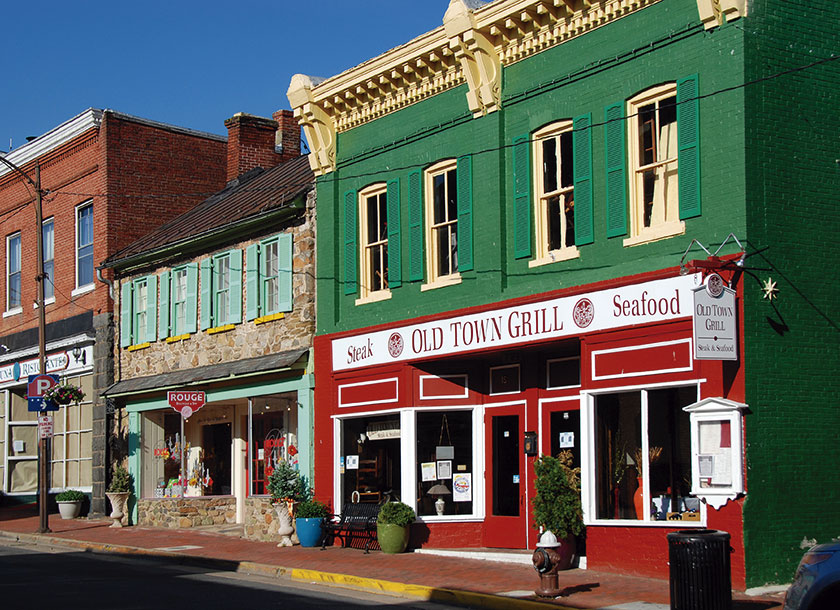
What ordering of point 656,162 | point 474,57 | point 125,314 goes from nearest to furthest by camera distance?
1. point 656,162
2. point 474,57
3. point 125,314

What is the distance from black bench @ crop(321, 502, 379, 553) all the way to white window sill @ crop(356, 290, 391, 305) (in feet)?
12.1

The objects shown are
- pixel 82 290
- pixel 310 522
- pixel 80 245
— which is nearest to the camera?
pixel 310 522

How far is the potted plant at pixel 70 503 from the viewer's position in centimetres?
2881

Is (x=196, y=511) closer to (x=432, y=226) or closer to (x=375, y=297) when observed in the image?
(x=375, y=297)

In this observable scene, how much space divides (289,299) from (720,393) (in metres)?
10.9

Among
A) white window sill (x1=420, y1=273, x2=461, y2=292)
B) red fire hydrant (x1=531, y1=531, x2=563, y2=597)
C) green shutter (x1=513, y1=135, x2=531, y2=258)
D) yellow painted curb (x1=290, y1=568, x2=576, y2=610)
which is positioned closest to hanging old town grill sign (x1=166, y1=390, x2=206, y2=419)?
white window sill (x1=420, y1=273, x2=461, y2=292)

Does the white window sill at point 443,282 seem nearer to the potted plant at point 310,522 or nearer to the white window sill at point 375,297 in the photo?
the white window sill at point 375,297

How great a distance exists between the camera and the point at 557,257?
16.7m

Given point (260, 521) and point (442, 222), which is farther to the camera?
point (260, 521)

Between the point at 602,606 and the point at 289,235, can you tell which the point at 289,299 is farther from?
the point at 602,606

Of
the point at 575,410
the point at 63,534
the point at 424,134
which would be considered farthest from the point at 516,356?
the point at 63,534

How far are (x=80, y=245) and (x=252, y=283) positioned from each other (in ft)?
29.7

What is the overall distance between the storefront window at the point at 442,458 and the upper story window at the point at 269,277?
4.71 meters

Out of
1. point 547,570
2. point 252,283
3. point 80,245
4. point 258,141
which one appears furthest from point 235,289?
point 547,570
